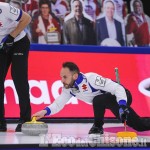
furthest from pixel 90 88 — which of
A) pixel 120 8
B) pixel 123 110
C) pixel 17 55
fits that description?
pixel 120 8

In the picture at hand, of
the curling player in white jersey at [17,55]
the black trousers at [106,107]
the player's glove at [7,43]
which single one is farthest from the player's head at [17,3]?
the black trousers at [106,107]

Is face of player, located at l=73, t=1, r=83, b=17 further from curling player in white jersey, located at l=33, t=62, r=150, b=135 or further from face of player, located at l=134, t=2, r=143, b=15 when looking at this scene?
curling player in white jersey, located at l=33, t=62, r=150, b=135

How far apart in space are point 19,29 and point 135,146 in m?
1.57

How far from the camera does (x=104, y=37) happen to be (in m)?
7.11

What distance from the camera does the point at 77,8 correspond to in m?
7.08

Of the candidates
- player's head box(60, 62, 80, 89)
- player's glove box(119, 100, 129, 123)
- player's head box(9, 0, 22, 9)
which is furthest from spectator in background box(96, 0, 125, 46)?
player's glove box(119, 100, 129, 123)

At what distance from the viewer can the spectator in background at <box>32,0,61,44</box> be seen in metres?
6.78

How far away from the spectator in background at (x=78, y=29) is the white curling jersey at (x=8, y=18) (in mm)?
2964

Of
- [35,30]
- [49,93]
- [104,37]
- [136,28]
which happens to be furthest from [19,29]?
[136,28]

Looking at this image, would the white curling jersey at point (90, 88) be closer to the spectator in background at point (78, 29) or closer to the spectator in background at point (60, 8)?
the spectator in background at point (78, 29)

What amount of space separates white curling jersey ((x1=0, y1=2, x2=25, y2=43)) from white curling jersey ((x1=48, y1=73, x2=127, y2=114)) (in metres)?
0.73

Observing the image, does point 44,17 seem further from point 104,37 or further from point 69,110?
point 69,110

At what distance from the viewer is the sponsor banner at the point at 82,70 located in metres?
4.99

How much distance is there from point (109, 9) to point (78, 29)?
678 mm
